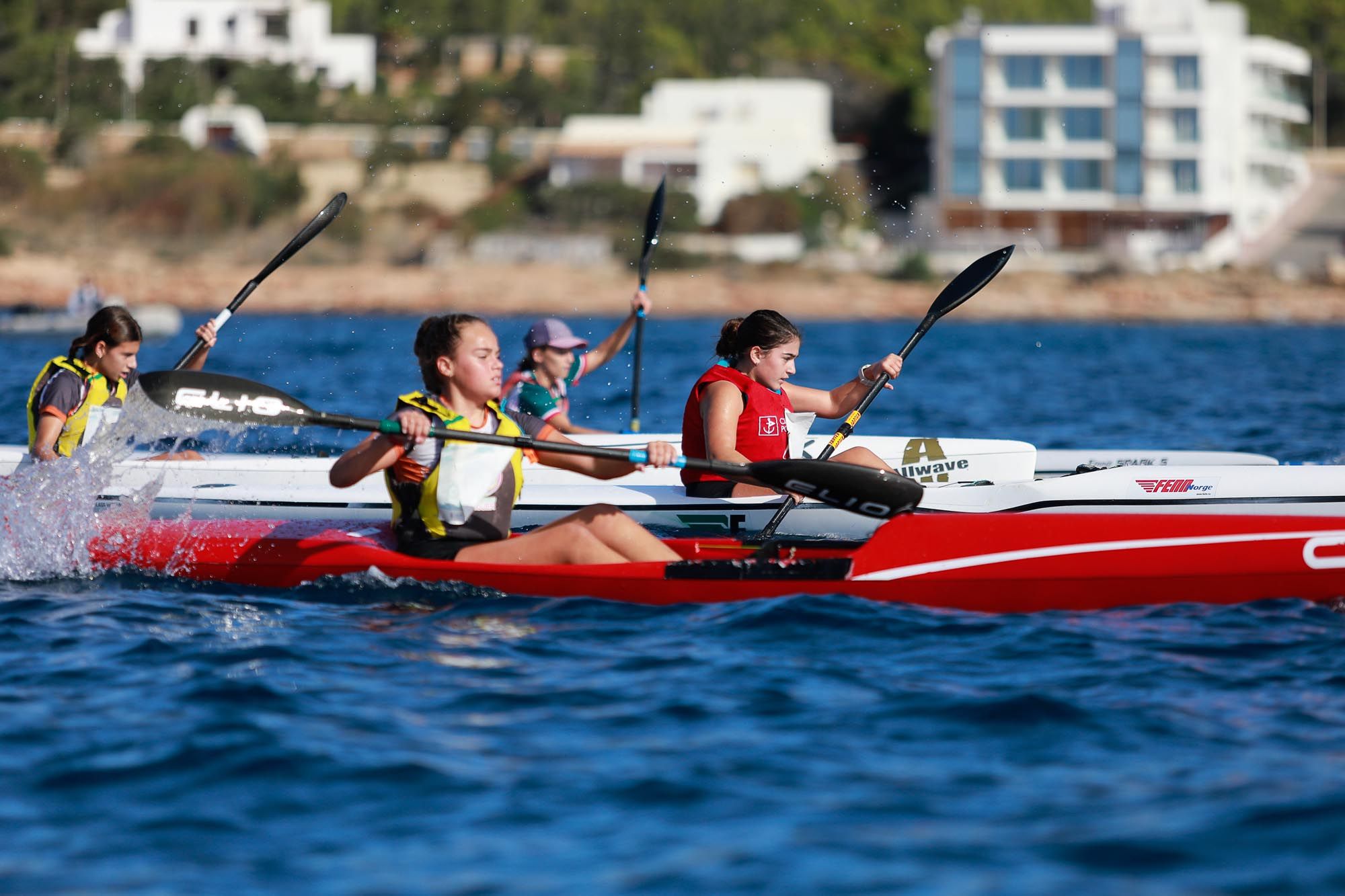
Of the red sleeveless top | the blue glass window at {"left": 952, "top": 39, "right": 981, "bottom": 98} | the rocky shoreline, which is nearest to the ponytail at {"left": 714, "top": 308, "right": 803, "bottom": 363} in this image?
the red sleeveless top

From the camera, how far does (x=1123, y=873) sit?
4.14 m

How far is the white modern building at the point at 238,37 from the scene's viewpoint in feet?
244

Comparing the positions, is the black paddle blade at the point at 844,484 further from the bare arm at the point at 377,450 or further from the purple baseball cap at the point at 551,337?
the purple baseball cap at the point at 551,337

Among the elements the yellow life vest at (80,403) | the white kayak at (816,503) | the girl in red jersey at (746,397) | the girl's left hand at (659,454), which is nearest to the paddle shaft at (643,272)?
the white kayak at (816,503)

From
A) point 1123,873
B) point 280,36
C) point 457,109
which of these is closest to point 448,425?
point 1123,873

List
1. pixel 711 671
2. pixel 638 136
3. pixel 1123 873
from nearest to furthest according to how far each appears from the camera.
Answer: pixel 1123 873 → pixel 711 671 → pixel 638 136

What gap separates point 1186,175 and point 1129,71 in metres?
4.38

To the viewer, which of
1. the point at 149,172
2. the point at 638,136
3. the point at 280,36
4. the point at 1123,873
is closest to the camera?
the point at 1123,873

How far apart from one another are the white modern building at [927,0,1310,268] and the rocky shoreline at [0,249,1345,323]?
233 inches

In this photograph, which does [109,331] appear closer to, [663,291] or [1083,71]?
[663,291]

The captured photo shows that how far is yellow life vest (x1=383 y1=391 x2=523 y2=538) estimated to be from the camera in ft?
21.6

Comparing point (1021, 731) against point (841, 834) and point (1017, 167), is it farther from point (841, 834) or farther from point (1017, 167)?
point (1017, 167)

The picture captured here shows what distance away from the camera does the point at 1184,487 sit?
27.2 feet

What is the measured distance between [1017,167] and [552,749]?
60.9m
